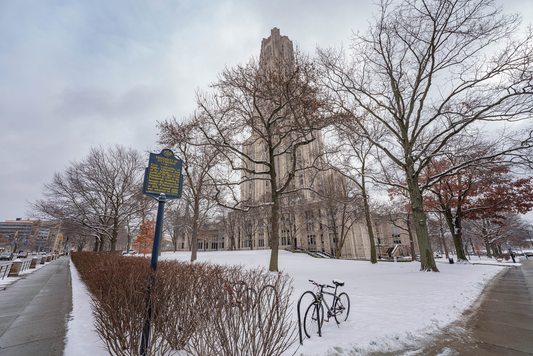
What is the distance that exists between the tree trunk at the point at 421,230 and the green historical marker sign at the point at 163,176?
46.6ft

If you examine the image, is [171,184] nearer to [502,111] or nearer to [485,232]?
[502,111]

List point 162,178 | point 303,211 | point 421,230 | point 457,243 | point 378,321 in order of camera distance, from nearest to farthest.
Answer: point 162,178
point 378,321
point 421,230
point 457,243
point 303,211

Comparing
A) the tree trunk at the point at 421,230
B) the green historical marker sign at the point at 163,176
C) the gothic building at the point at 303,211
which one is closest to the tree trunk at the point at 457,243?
the gothic building at the point at 303,211

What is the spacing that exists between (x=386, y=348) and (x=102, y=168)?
96.0 ft

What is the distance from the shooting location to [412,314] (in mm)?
5301

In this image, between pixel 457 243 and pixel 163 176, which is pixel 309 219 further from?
pixel 163 176

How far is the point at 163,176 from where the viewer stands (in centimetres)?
455

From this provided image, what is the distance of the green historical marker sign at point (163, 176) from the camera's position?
435cm

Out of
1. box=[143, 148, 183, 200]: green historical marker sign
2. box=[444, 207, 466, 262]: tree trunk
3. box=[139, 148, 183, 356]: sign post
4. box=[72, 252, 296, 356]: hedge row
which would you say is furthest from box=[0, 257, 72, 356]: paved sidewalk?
box=[444, 207, 466, 262]: tree trunk

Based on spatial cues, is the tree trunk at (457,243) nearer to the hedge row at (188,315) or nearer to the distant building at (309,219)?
the distant building at (309,219)

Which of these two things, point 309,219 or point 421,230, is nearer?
point 421,230

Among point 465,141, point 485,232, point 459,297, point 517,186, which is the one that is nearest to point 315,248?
point 485,232

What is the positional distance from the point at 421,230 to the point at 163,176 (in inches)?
578

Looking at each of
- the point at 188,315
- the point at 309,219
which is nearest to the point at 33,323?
the point at 188,315
